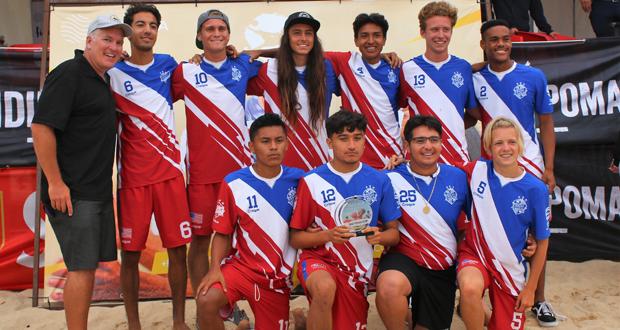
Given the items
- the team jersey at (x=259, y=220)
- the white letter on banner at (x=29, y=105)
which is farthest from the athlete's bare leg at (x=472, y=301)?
the white letter on banner at (x=29, y=105)

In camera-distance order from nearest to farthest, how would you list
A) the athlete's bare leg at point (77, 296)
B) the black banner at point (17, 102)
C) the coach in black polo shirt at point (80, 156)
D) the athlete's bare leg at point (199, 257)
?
the coach in black polo shirt at point (80, 156) < the athlete's bare leg at point (77, 296) < the athlete's bare leg at point (199, 257) < the black banner at point (17, 102)

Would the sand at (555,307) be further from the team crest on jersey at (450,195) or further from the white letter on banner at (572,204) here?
the team crest on jersey at (450,195)

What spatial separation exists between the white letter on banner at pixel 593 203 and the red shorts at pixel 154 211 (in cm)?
380

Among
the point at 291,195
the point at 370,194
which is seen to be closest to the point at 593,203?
the point at 370,194

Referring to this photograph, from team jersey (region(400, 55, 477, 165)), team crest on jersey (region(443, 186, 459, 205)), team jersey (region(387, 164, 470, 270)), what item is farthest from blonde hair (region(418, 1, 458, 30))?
team crest on jersey (region(443, 186, 459, 205))

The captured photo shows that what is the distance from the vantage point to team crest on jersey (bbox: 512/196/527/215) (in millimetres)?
3320

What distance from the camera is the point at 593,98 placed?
5.35m

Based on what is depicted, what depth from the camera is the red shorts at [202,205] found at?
148 inches

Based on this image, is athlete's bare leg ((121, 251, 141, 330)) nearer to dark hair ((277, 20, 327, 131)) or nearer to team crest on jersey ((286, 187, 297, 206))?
team crest on jersey ((286, 187, 297, 206))

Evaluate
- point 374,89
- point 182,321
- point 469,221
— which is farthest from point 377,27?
point 182,321

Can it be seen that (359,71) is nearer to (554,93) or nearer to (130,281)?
(130,281)

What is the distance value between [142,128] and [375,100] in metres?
1.58

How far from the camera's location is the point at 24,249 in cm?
524

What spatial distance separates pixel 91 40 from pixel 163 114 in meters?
0.64
